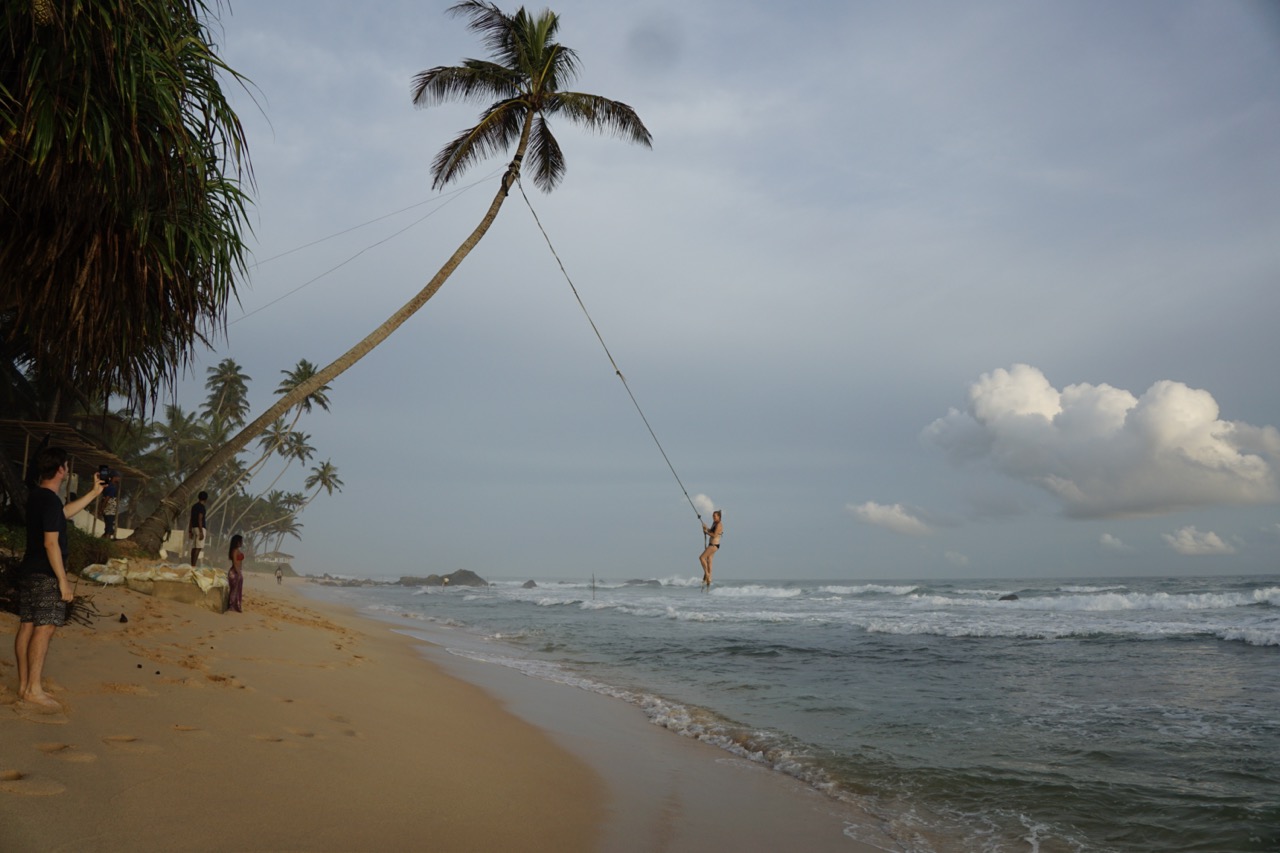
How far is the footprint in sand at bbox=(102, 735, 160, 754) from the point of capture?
165 inches

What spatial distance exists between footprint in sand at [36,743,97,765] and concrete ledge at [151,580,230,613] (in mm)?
7416

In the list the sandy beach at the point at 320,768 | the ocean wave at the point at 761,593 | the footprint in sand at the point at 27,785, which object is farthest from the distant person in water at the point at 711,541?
the ocean wave at the point at 761,593

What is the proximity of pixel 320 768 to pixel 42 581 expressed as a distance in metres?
2.04

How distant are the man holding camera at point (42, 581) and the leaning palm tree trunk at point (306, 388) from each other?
7.14 metres

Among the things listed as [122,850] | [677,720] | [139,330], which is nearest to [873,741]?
[677,720]

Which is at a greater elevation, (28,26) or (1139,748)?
(28,26)

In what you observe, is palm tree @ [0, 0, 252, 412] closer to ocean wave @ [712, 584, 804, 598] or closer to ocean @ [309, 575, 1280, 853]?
ocean @ [309, 575, 1280, 853]

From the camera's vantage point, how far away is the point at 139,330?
7.61m

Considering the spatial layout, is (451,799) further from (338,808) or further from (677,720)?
(677,720)

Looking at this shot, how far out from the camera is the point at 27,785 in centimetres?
349

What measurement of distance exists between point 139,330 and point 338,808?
5.76 metres

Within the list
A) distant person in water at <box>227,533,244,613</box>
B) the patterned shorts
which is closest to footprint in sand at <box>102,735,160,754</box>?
the patterned shorts

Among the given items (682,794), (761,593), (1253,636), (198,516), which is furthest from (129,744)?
(761,593)

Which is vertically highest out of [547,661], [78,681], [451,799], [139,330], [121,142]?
[121,142]
